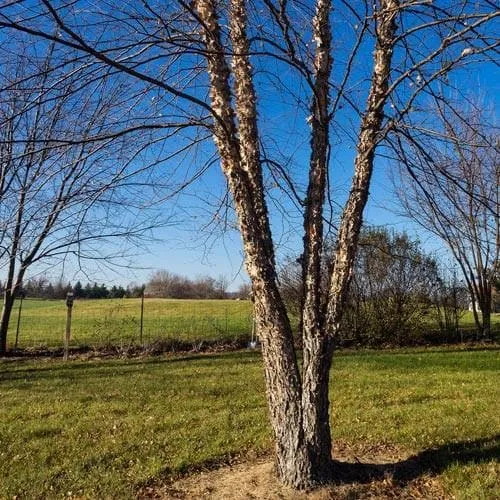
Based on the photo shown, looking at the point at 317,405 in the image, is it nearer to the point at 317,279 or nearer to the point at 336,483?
the point at 336,483

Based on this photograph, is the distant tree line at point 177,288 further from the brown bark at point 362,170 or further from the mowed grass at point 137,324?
the brown bark at point 362,170

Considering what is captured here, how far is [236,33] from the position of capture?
435 cm

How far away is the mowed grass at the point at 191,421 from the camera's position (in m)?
4.69

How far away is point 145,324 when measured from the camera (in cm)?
1994

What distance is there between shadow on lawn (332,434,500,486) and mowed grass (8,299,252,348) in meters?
11.4

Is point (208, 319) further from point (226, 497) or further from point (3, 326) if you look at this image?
point (226, 497)

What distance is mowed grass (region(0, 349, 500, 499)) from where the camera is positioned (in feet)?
15.4

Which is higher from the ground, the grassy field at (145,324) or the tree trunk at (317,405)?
the grassy field at (145,324)

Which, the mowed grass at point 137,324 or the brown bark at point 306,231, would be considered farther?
the mowed grass at point 137,324

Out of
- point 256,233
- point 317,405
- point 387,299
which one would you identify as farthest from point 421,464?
point 387,299

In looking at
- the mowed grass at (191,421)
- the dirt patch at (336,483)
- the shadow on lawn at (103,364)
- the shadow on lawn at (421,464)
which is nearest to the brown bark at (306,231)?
the dirt patch at (336,483)

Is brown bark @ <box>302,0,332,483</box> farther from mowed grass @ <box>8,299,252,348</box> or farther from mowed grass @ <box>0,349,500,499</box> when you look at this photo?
mowed grass @ <box>8,299,252,348</box>

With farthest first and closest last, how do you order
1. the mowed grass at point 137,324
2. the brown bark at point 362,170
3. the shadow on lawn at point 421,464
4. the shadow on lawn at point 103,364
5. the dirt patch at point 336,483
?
the mowed grass at point 137,324, the shadow on lawn at point 103,364, the shadow on lawn at point 421,464, the brown bark at point 362,170, the dirt patch at point 336,483

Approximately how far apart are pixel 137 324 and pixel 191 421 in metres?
12.7
